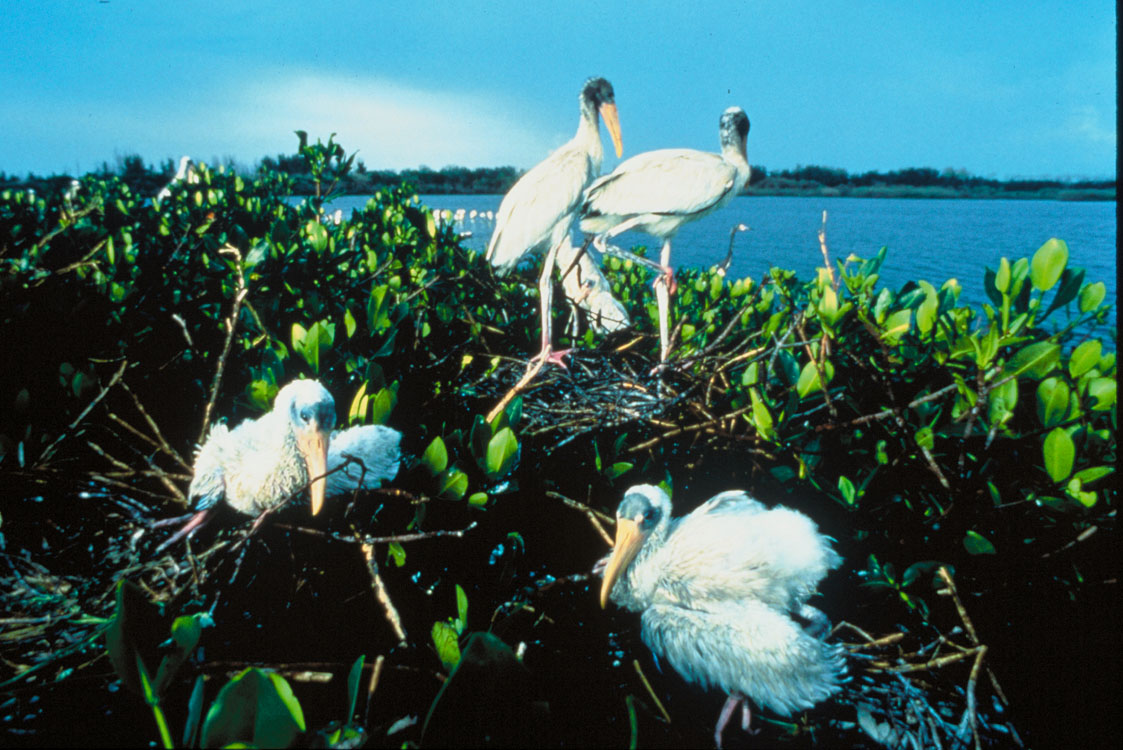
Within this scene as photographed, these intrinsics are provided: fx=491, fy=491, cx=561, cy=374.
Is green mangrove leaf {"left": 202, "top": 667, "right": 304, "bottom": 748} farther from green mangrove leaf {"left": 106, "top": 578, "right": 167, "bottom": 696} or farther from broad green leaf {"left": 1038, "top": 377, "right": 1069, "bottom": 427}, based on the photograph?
broad green leaf {"left": 1038, "top": 377, "right": 1069, "bottom": 427}

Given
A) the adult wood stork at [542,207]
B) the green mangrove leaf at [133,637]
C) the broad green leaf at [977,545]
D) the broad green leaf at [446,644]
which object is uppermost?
the adult wood stork at [542,207]

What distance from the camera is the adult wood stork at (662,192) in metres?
3.41

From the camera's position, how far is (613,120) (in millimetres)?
4062

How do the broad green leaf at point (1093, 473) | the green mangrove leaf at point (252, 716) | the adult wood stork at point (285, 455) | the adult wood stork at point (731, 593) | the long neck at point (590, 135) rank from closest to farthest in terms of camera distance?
the green mangrove leaf at point (252, 716) < the broad green leaf at point (1093, 473) < the adult wood stork at point (731, 593) < the adult wood stork at point (285, 455) < the long neck at point (590, 135)

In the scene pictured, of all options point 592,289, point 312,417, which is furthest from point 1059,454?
point 592,289

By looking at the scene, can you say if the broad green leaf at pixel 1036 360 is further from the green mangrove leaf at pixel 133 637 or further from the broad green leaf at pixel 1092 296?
the green mangrove leaf at pixel 133 637

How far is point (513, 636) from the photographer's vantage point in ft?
3.47

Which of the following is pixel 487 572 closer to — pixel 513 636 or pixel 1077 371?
pixel 513 636

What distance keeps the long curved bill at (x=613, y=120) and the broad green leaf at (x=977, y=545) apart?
12.4ft

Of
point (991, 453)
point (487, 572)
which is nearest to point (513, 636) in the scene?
point (487, 572)

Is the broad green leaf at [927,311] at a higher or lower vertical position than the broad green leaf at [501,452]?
higher

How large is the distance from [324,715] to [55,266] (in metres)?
1.94

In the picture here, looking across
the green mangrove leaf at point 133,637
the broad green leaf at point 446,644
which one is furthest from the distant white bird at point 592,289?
the green mangrove leaf at point 133,637

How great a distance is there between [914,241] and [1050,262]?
22.1 feet
